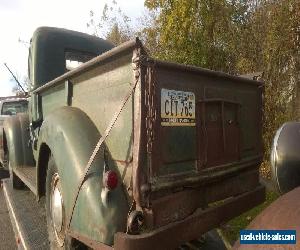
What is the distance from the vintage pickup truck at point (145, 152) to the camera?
7.39 ft

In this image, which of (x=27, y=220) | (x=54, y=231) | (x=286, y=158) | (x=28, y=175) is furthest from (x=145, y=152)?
(x=28, y=175)

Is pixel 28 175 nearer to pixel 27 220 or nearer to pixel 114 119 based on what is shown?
pixel 27 220

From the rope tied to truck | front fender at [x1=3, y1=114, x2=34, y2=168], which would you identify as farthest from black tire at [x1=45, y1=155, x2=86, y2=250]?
front fender at [x1=3, y1=114, x2=34, y2=168]

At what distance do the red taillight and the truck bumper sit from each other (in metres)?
0.28

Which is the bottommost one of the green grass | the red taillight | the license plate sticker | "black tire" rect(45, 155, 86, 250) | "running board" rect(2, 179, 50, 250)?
the green grass

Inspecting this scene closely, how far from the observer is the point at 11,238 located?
461 centimetres

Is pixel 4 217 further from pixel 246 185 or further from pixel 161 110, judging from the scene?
pixel 161 110

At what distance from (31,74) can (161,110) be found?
297 centimetres

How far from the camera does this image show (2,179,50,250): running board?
10.5 ft

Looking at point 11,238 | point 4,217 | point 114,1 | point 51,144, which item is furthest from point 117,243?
point 114,1

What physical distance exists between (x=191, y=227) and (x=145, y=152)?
2.30 ft

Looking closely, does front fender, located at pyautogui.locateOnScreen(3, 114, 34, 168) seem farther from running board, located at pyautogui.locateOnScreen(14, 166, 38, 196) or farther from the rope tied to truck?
the rope tied to truck

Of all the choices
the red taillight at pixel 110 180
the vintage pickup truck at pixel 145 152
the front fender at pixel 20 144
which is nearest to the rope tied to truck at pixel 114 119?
the vintage pickup truck at pixel 145 152

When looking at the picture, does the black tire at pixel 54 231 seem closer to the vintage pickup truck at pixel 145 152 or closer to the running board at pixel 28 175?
the vintage pickup truck at pixel 145 152
